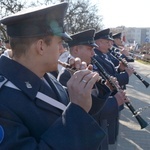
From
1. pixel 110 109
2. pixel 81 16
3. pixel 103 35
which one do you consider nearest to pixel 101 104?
pixel 110 109

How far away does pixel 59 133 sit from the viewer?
5.14 ft

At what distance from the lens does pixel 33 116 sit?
64.9 inches

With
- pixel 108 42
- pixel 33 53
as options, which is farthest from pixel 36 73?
pixel 108 42

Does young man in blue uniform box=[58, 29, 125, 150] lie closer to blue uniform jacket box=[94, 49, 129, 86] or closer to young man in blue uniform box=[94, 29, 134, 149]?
young man in blue uniform box=[94, 29, 134, 149]

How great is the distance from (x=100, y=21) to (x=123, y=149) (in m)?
24.4

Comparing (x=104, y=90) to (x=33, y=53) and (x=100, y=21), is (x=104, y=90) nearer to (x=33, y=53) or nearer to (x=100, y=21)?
(x=33, y=53)

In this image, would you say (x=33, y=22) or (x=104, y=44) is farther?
(x=104, y=44)

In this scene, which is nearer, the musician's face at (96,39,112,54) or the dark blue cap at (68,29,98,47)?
the dark blue cap at (68,29,98,47)

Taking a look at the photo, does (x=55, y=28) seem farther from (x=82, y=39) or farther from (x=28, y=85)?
(x=82, y=39)

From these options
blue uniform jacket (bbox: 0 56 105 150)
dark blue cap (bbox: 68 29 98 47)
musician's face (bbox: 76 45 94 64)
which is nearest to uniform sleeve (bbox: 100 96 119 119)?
musician's face (bbox: 76 45 94 64)

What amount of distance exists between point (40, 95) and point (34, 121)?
17cm

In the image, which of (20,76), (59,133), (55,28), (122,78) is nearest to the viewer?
(59,133)

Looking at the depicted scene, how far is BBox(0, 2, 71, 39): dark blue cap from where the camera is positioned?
1.72 metres

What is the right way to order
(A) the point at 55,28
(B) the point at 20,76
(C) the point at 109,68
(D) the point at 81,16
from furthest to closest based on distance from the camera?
(D) the point at 81,16 → (C) the point at 109,68 → (A) the point at 55,28 → (B) the point at 20,76
